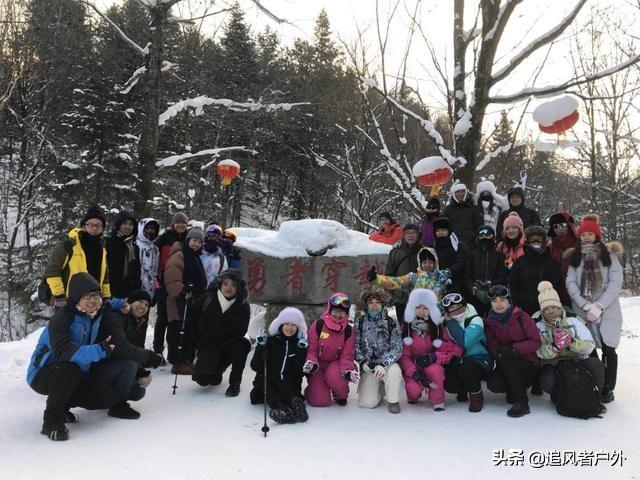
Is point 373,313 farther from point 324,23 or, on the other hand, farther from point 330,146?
point 324,23

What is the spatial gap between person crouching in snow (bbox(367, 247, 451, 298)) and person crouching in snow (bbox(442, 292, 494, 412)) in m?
0.38

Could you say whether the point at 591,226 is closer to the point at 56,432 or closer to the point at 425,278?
the point at 425,278

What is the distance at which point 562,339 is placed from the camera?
149 inches

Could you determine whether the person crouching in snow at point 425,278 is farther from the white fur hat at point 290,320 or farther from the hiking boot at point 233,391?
the hiking boot at point 233,391

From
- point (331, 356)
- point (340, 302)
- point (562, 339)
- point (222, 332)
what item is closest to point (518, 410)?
point (562, 339)

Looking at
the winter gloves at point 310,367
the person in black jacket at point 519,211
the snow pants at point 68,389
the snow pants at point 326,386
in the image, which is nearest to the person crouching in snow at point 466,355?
the snow pants at point 326,386

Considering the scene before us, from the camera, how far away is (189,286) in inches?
187

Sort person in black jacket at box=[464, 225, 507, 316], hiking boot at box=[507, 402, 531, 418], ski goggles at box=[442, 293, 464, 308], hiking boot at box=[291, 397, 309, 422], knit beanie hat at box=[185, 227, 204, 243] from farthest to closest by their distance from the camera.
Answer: knit beanie hat at box=[185, 227, 204, 243] → person in black jacket at box=[464, 225, 507, 316] → ski goggles at box=[442, 293, 464, 308] → hiking boot at box=[507, 402, 531, 418] → hiking boot at box=[291, 397, 309, 422]

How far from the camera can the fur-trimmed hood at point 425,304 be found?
13.6 ft

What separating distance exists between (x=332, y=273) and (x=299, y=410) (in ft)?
8.76

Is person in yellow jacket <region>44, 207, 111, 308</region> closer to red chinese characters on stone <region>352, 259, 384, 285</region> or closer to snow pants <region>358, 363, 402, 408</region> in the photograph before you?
snow pants <region>358, 363, 402, 408</region>

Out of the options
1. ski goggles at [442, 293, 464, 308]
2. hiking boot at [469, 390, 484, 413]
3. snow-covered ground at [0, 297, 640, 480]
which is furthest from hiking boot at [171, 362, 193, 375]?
hiking boot at [469, 390, 484, 413]

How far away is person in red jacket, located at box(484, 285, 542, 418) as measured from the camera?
3.82 m

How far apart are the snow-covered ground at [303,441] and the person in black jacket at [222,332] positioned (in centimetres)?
21
